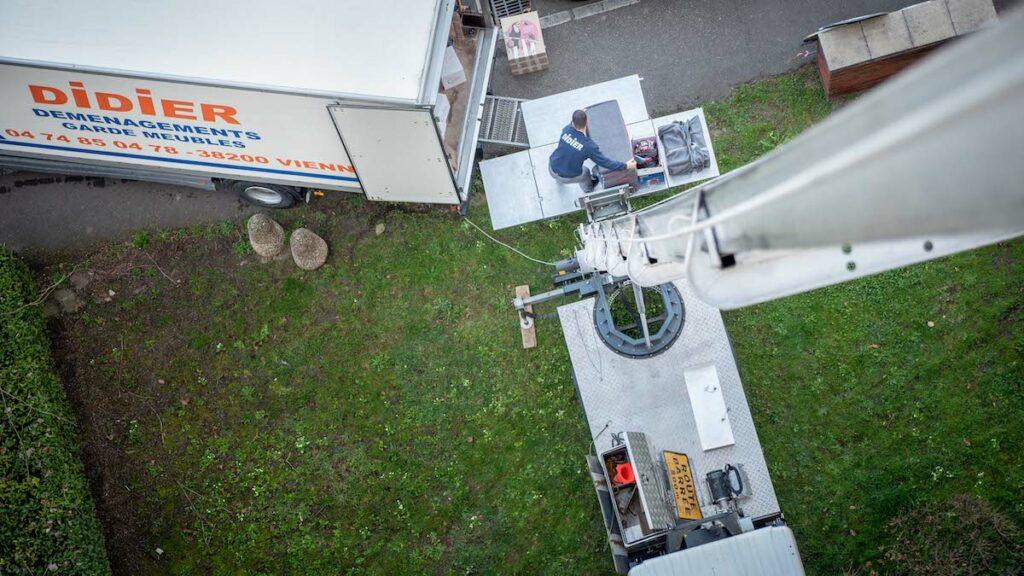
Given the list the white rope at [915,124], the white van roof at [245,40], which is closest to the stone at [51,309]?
the white van roof at [245,40]

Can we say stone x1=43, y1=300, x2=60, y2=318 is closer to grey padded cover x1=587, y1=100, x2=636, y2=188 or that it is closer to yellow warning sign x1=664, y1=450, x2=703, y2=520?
grey padded cover x1=587, y1=100, x2=636, y2=188

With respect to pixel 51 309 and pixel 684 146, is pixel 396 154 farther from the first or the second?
pixel 51 309

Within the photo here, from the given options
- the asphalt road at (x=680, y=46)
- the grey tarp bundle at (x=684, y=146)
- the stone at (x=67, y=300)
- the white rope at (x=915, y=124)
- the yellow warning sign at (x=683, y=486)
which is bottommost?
the yellow warning sign at (x=683, y=486)

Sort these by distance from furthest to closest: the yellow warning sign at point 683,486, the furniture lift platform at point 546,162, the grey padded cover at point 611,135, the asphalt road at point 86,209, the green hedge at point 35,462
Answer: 1. the asphalt road at point 86,209
2. the furniture lift platform at point 546,162
3. the grey padded cover at point 611,135
4. the green hedge at point 35,462
5. the yellow warning sign at point 683,486

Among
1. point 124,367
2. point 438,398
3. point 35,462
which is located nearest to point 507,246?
point 438,398

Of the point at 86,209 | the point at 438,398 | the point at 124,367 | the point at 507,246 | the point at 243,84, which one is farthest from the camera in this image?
the point at 86,209

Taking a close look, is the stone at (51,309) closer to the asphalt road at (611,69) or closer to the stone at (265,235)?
the asphalt road at (611,69)

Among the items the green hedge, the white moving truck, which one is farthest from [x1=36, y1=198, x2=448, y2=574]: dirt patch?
the white moving truck
